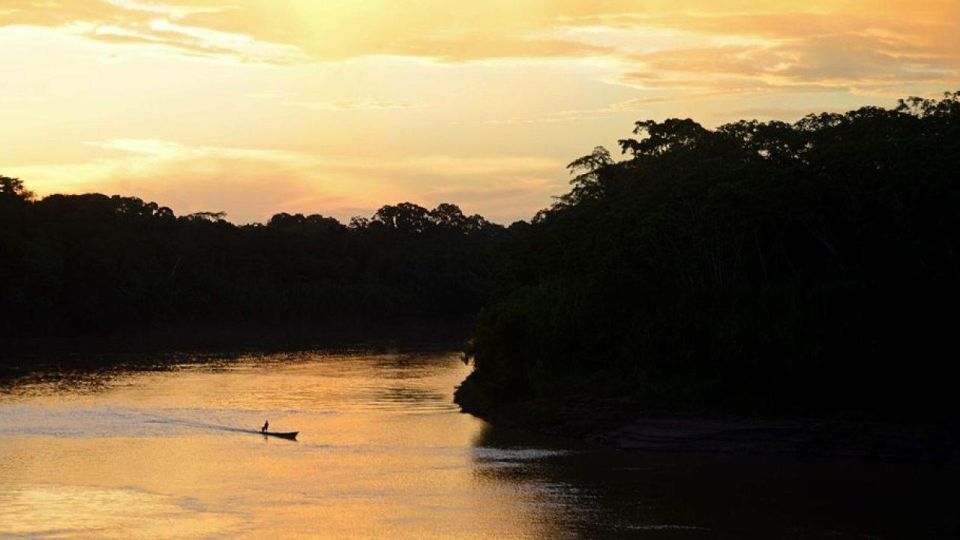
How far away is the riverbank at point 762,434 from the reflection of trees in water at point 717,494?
3.06ft

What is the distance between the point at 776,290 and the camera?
4919 cm

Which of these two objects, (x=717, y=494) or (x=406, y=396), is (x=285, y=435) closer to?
(x=406, y=396)

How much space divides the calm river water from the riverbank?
1.03 m

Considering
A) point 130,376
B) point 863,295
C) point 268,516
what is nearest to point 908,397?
point 863,295

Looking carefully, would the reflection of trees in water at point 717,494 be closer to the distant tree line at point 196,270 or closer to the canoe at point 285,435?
the canoe at point 285,435

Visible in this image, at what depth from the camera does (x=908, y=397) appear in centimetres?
4706

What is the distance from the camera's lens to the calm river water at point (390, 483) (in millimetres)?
33844

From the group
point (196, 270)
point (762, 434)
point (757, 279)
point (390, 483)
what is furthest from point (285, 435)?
point (196, 270)

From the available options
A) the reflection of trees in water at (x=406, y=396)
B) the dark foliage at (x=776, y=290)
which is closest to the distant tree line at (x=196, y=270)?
the reflection of trees in water at (x=406, y=396)

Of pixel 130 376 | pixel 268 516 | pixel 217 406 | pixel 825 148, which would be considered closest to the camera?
pixel 268 516

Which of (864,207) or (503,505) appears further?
(864,207)

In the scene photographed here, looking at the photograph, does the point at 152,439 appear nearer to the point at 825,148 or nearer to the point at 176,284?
the point at 825,148

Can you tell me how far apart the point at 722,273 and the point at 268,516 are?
23.8m

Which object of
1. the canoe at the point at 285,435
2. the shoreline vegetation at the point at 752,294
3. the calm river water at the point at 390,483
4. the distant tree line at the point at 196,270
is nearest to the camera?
the calm river water at the point at 390,483
